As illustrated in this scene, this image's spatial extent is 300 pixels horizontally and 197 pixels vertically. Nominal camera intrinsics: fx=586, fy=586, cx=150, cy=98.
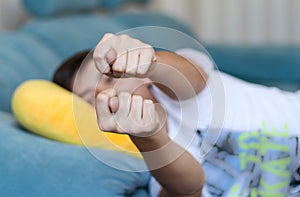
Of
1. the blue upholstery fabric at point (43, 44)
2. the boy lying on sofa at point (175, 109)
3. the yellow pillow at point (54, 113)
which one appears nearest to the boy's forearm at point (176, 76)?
the boy lying on sofa at point (175, 109)

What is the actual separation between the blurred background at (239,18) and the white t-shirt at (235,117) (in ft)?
6.28

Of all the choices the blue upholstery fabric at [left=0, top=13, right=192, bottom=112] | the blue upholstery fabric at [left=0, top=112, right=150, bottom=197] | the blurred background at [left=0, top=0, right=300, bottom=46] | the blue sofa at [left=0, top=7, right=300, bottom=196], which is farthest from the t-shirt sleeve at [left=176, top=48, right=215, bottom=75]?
the blurred background at [left=0, top=0, right=300, bottom=46]

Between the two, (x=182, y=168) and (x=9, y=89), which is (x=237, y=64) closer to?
(x=9, y=89)

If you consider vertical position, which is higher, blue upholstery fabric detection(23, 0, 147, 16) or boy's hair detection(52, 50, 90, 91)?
boy's hair detection(52, 50, 90, 91)

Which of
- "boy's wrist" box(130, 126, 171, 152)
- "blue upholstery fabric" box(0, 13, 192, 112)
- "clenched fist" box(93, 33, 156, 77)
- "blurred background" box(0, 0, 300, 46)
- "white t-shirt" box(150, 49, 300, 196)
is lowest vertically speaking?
"blurred background" box(0, 0, 300, 46)

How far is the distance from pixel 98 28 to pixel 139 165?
119cm

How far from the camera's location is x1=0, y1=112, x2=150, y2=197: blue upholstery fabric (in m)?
1.00

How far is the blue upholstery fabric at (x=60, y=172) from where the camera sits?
1001mm

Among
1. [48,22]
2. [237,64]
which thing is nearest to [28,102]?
[48,22]

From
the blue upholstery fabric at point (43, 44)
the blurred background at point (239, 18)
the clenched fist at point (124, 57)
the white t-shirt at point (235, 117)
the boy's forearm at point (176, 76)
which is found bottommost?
the blurred background at point (239, 18)

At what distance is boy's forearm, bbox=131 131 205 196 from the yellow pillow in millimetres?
108

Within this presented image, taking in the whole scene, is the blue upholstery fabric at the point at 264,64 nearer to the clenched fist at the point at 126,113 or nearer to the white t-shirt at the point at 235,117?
the white t-shirt at the point at 235,117

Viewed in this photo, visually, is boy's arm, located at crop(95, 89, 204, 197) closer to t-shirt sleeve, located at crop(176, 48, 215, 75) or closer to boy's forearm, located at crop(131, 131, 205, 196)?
boy's forearm, located at crop(131, 131, 205, 196)

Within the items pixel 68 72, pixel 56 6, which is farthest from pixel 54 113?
pixel 56 6
